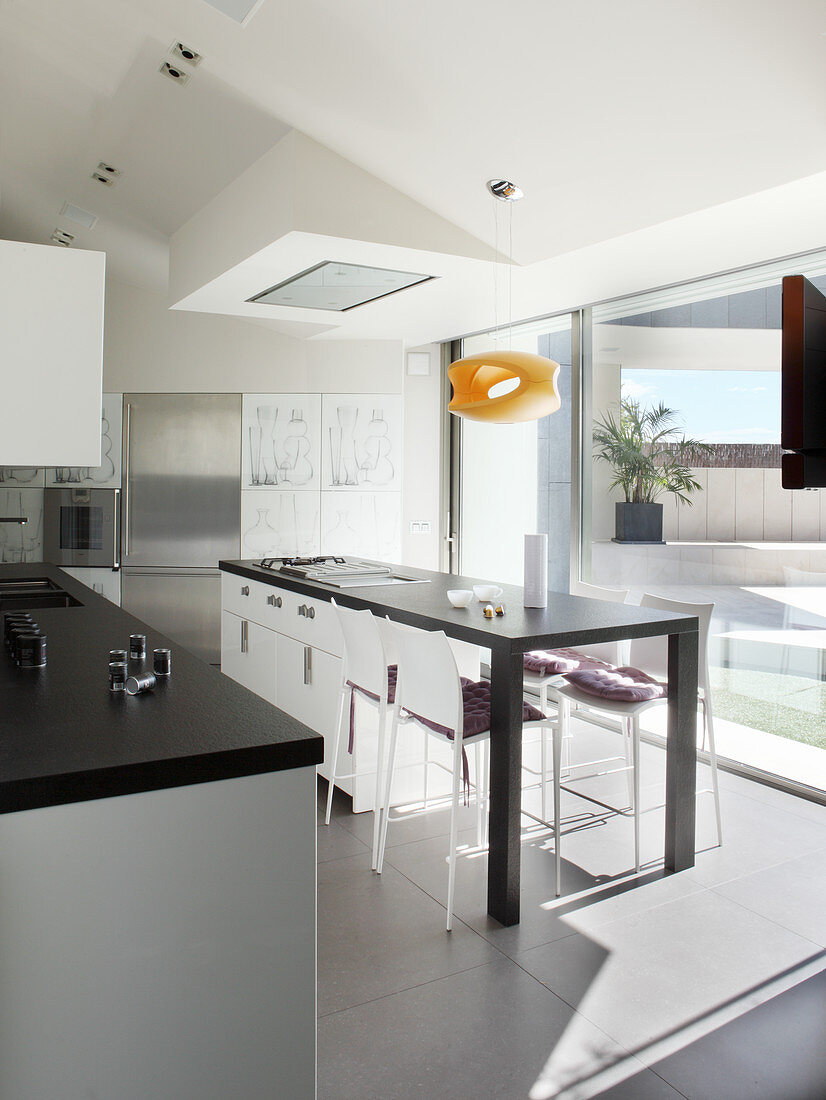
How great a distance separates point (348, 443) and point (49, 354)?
3651mm

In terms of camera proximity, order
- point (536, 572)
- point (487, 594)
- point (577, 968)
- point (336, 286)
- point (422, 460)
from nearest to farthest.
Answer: point (577, 968), point (536, 572), point (487, 594), point (336, 286), point (422, 460)

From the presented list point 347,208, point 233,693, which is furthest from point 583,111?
point 233,693

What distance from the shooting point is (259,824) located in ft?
4.45

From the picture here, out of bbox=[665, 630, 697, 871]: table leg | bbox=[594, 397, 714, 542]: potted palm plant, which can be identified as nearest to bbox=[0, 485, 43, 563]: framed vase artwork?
bbox=[594, 397, 714, 542]: potted palm plant

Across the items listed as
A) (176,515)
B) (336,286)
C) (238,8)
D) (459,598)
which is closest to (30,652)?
(459,598)

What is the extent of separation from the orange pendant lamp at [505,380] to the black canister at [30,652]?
1.86 meters

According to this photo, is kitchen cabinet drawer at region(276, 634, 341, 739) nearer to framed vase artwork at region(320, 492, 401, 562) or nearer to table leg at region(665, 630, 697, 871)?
table leg at region(665, 630, 697, 871)

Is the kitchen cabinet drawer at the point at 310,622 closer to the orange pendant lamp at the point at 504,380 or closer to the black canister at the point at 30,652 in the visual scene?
the orange pendant lamp at the point at 504,380

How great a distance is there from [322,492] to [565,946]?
4169 mm

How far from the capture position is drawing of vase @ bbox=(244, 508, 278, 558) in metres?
6.20

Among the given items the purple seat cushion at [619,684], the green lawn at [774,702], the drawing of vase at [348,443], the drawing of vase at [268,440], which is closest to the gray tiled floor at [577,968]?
the green lawn at [774,702]

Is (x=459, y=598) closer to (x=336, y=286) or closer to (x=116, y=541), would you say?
(x=336, y=286)

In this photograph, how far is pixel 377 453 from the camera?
6.12m

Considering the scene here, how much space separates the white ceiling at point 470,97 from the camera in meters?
2.50
